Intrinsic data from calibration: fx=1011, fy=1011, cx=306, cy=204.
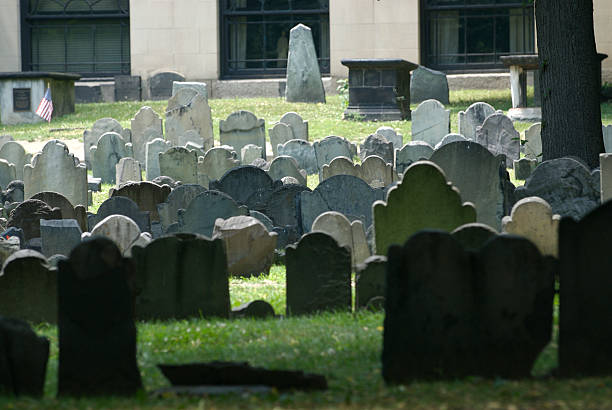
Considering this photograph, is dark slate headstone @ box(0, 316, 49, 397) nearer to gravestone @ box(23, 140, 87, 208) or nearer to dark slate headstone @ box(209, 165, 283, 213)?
dark slate headstone @ box(209, 165, 283, 213)

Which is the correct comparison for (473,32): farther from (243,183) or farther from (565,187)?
(565,187)

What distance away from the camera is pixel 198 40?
33875 millimetres

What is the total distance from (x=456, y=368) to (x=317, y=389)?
0.75m

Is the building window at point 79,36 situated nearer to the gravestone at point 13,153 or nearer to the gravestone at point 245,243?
the gravestone at point 13,153

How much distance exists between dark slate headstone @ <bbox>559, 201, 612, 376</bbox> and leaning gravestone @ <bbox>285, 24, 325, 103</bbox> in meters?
23.8

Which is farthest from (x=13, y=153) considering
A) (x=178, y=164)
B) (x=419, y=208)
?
(x=419, y=208)

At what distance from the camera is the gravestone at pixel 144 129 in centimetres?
2072

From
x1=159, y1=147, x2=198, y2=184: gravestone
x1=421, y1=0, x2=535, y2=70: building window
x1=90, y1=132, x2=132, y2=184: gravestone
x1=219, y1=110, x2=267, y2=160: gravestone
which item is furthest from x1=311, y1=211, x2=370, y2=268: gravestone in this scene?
x1=421, y1=0, x2=535, y2=70: building window

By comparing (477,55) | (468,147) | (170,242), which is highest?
(477,55)

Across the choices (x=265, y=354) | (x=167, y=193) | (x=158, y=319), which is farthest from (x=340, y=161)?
(x=265, y=354)

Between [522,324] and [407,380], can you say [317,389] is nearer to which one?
[407,380]

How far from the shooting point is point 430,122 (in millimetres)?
20562

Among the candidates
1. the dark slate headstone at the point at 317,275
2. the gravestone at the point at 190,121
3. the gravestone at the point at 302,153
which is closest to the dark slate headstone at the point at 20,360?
the dark slate headstone at the point at 317,275

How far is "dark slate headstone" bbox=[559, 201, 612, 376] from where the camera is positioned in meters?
5.17
